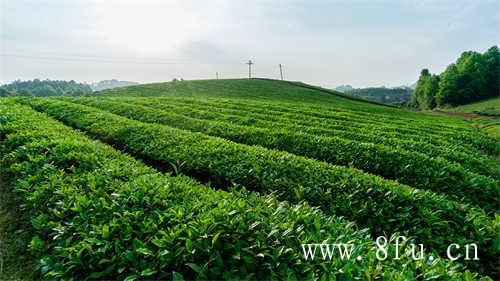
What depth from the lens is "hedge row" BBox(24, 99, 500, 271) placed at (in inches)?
154

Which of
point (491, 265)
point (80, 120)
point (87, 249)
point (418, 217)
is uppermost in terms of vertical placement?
point (80, 120)

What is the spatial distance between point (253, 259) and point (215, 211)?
79cm

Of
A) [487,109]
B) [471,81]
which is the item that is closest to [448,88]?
[471,81]

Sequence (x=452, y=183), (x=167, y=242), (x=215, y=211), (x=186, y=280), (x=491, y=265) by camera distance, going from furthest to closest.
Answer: (x=452, y=183)
(x=491, y=265)
(x=215, y=211)
(x=167, y=242)
(x=186, y=280)

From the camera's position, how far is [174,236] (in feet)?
8.80

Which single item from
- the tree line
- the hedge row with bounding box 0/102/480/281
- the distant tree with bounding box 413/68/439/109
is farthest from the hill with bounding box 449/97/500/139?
the distant tree with bounding box 413/68/439/109

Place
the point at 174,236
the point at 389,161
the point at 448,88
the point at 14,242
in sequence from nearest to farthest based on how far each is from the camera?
1. the point at 174,236
2. the point at 14,242
3. the point at 389,161
4. the point at 448,88

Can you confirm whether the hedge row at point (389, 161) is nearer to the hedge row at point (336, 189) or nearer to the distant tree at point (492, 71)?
the hedge row at point (336, 189)

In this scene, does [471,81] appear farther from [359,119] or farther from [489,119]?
[359,119]

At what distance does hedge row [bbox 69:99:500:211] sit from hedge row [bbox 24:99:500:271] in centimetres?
118

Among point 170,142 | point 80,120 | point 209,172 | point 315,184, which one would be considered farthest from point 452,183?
point 80,120

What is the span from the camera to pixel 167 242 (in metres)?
2.62

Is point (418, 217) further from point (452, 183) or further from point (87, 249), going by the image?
point (87, 249)

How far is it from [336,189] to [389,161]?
2.91 m
